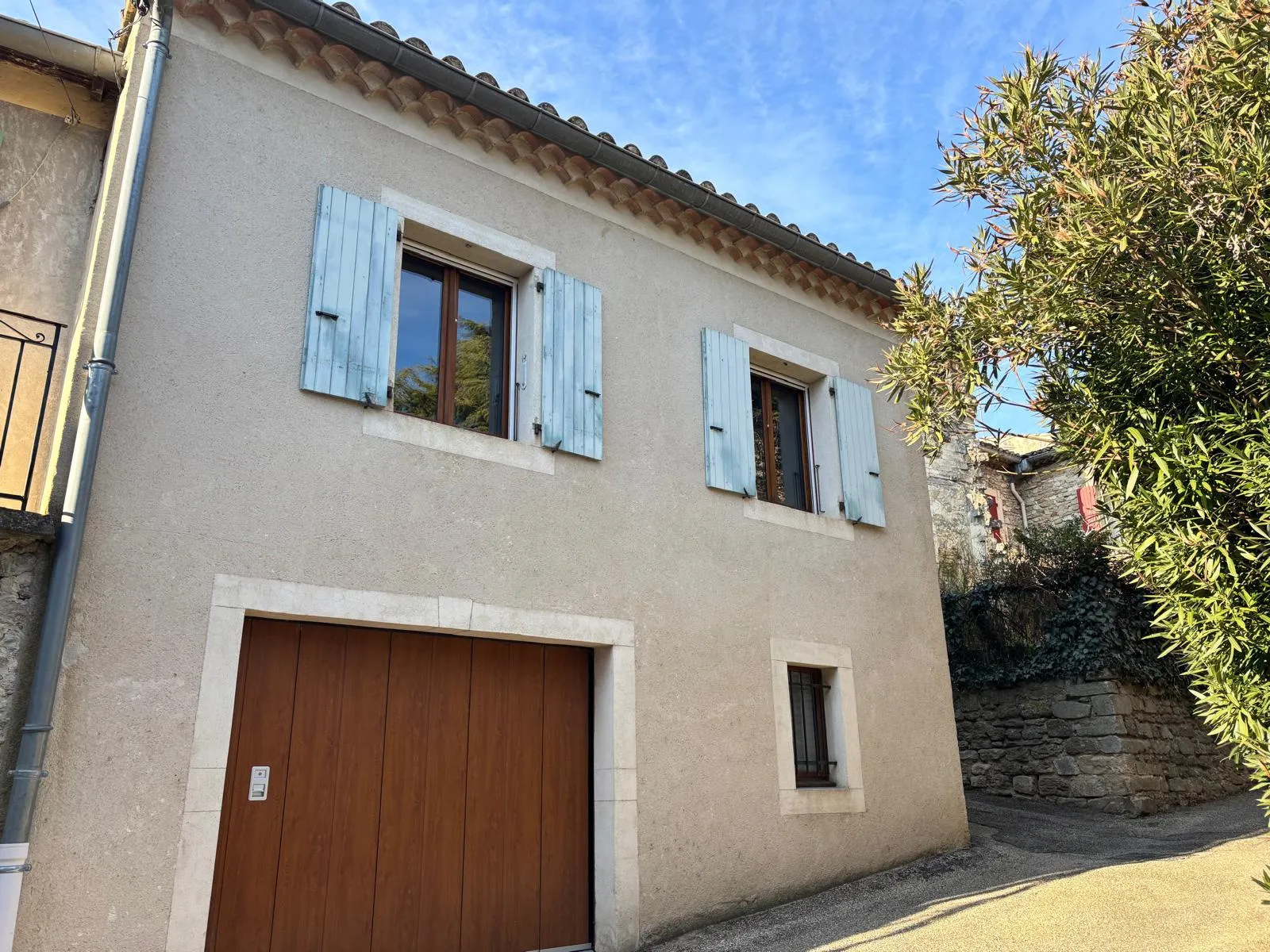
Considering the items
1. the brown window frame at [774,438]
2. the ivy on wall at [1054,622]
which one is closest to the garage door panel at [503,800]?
the brown window frame at [774,438]

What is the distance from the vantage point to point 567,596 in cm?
569

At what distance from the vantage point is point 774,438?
7.60 meters

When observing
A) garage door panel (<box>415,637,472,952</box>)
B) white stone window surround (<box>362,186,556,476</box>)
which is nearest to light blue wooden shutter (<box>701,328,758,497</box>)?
white stone window surround (<box>362,186,556,476</box>)

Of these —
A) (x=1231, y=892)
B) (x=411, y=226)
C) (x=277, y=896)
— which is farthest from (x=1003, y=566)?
(x=277, y=896)

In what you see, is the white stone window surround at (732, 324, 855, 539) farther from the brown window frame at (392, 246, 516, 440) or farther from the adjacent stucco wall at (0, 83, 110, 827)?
the adjacent stucco wall at (0, 83, 110, 827)

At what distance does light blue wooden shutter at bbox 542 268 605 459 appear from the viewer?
5.89m

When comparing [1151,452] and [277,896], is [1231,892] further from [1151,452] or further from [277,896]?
[277,896]

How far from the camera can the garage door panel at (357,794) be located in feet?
15.4

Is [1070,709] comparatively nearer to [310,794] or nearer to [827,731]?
[827,731]

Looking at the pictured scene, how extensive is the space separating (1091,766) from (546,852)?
6364 millimetres

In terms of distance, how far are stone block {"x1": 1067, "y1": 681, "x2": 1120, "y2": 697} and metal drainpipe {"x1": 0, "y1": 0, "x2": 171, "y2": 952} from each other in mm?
9006

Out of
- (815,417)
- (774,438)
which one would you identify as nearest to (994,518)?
(815,417)

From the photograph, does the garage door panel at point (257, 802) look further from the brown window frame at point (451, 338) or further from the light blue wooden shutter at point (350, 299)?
the brown window frame at point (451, 338)

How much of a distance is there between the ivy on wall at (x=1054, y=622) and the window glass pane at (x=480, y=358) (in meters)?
5.84
